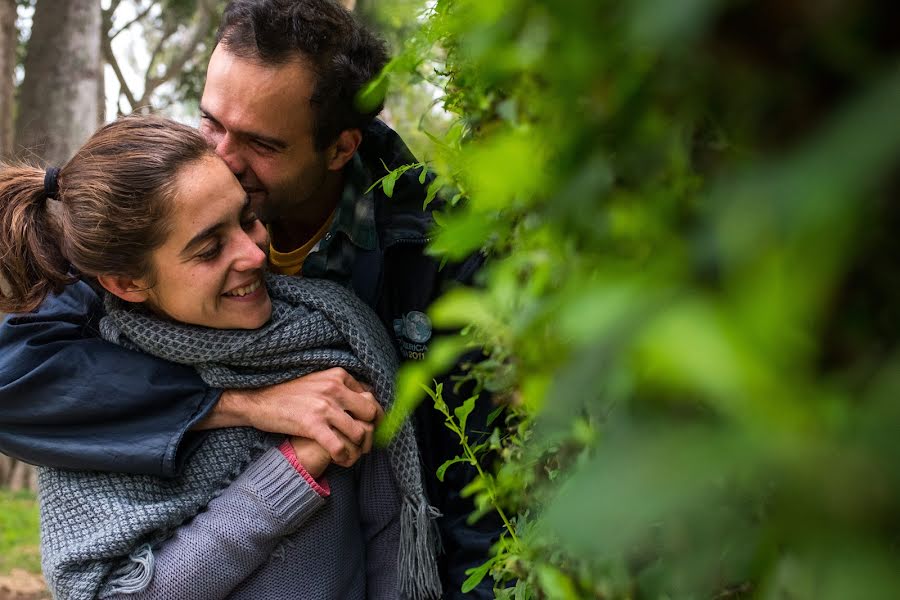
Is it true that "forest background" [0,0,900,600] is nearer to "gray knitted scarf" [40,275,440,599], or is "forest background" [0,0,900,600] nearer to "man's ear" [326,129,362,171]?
"gray knitted scarf" [40,275,440,599]

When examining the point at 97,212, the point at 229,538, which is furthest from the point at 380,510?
the point at 97,212

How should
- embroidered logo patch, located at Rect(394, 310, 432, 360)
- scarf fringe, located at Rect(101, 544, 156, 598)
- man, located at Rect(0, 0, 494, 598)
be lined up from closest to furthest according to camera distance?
scarf fringe, located at Rect(101, 544, 156, 598) < man, located at Rect(0, 0, 494, 598) < embroidered logo patch, located at Rect(394, 310, 432, 360)

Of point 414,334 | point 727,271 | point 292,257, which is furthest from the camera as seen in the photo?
point 292,257

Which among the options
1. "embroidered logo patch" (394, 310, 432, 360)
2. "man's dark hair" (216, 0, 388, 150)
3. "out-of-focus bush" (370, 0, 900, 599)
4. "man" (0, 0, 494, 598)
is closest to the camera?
"out-of-focus bush" (370, 0, 900, 599)

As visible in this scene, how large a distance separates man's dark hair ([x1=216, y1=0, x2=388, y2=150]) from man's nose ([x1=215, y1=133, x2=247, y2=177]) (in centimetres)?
26

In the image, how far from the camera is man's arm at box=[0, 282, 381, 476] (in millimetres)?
2068

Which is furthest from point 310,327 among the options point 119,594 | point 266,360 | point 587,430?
point 587,430

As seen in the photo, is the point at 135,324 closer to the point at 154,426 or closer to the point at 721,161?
the point at 154,426

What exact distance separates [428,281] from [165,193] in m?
0.76

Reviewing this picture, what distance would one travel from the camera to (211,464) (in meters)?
2.18

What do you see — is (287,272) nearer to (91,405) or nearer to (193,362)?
(193,362)

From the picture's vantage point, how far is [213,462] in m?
2.18

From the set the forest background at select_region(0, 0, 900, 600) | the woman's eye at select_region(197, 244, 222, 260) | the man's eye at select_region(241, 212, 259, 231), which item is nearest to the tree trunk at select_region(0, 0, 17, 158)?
the man's eye at select_region(241, 212, 259, 231)

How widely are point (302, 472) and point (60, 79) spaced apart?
6620 millimetres
